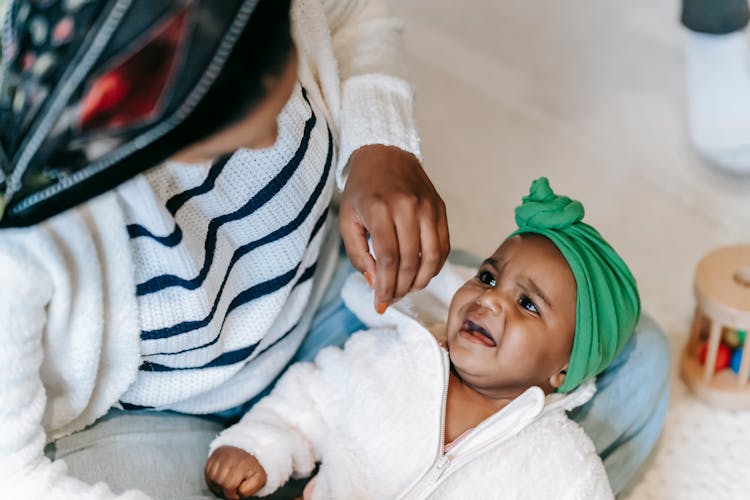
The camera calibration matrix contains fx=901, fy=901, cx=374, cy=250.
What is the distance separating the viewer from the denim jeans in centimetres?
85

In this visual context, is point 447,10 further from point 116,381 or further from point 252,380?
point 116,381

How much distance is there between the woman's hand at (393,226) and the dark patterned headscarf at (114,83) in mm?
279

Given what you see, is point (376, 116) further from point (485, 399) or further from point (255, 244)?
point (485, 399)

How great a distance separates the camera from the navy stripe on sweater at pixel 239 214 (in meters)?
0.80

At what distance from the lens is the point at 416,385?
0.95m

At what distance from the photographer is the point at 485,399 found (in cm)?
98

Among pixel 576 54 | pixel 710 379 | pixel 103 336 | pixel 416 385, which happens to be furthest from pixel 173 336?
pixel 576 54

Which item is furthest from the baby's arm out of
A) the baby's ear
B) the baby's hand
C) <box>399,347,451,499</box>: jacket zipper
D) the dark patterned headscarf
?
the dark patterned headscarf

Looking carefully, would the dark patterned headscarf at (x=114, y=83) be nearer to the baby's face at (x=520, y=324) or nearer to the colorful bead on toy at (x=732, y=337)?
the baby's face at (x=520, y=324)

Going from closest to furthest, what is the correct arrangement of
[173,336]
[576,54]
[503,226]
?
1. [173,336]
2. [503,226]
3. [576,54]

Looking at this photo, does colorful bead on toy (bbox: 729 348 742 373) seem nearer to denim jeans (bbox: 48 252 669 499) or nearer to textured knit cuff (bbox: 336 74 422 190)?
denim jeans (bbox: 48 252 669 499)

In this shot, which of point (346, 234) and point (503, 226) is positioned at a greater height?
point (346, 234)

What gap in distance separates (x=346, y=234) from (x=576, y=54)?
112cm

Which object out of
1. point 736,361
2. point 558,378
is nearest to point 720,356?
point 736,361
